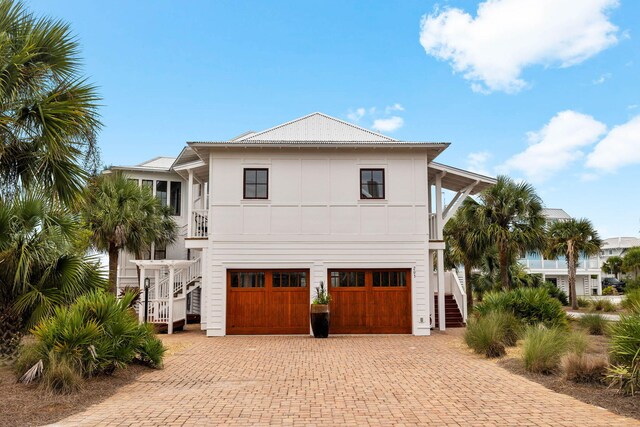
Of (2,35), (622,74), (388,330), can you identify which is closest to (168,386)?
(2,35)

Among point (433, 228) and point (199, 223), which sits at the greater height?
point (199, 223)

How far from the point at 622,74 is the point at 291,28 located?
35.4 feet

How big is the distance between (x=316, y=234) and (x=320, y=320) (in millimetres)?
2847

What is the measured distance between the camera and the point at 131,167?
2455 cm

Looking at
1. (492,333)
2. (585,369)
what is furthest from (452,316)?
(585,369)

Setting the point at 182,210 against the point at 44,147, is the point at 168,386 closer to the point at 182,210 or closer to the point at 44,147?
the point at 44,147

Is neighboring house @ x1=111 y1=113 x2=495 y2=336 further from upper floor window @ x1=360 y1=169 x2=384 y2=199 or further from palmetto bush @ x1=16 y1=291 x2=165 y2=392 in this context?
palmetto bush @ x1=16 y1=291 x2=165 y2=392

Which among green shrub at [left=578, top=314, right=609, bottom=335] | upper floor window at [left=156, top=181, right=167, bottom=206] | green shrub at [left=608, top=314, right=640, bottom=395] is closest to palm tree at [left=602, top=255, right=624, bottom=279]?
green shrub at [left=578, top=314, right=609, bottom=335]

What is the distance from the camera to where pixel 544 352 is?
388 inches

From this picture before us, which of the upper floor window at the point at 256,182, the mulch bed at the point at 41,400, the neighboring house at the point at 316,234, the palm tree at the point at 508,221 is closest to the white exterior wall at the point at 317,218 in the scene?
the neighboring house at the point at 316,234

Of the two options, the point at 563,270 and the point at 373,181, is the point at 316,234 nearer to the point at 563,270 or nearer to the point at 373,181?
the point at 373,181

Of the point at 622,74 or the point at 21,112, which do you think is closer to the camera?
the point at 21,112

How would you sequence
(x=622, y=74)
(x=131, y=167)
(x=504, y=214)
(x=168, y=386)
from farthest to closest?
(x=131, y=167) < (x=504, y=214) < (x=622, y=74) < (x=168, y=386)

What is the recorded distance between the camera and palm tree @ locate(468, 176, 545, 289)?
2208cm
